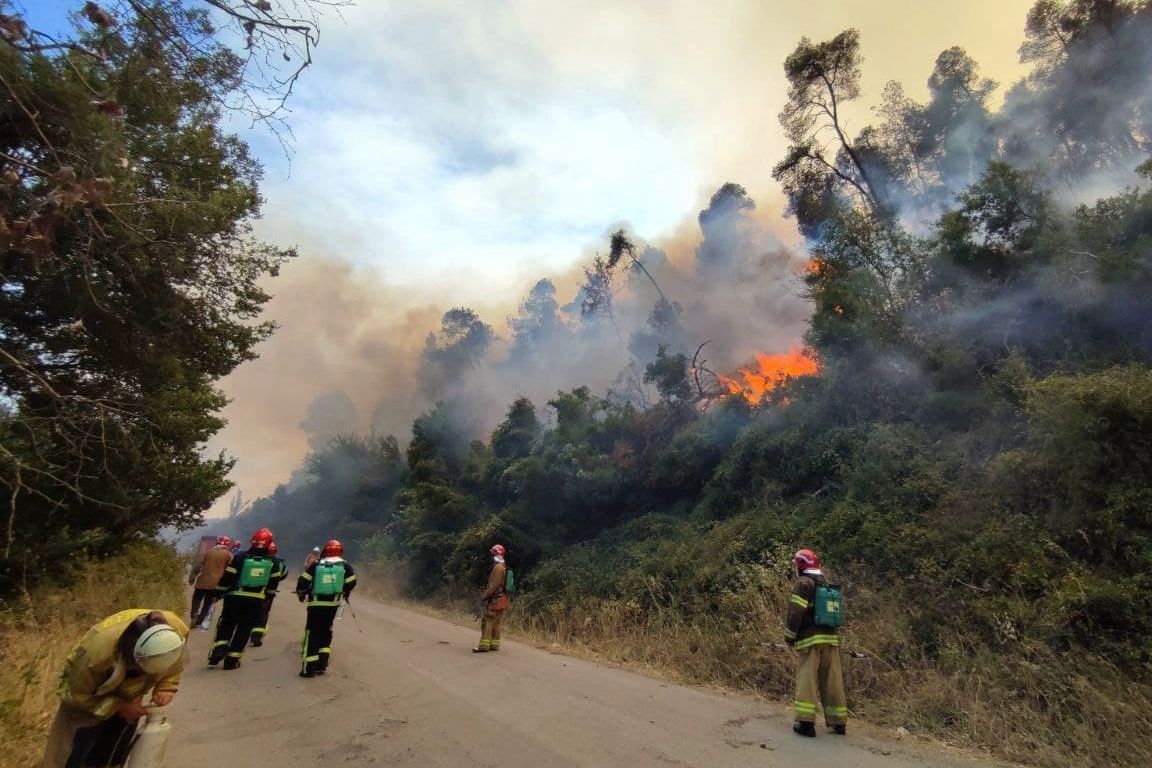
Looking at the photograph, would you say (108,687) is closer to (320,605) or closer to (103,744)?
(103,744)

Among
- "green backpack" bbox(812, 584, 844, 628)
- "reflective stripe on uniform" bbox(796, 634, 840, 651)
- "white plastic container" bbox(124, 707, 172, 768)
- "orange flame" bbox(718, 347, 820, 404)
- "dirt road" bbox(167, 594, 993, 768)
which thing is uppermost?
"orange flame" bbox(718, 347, 820, 404)

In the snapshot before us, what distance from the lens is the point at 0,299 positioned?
25.2ft

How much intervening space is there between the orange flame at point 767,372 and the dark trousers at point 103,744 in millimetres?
19783

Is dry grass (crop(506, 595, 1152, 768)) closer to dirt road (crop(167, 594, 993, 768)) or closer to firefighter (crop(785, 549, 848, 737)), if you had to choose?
firefighter (crop(785, 549, 848, 737))

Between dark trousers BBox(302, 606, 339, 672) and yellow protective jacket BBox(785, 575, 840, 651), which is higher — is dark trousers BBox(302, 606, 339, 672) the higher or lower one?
the lower one

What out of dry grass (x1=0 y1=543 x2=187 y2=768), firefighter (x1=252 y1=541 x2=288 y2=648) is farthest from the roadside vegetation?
dry grass (x1=0 y1=543 x2=187 y2=768)

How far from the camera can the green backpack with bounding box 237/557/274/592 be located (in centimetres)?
753

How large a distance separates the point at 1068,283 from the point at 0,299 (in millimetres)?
20097

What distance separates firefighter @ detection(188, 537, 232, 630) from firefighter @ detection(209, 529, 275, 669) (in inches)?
134

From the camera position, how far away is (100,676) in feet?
9.58

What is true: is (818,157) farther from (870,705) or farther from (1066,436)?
(870,705)

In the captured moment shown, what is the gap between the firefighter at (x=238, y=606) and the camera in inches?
288

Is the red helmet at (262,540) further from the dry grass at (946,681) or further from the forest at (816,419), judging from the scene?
the dry grass at (946,681)

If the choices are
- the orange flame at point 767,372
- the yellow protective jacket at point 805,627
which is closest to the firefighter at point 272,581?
the yellow protective jacket at point 805,627
